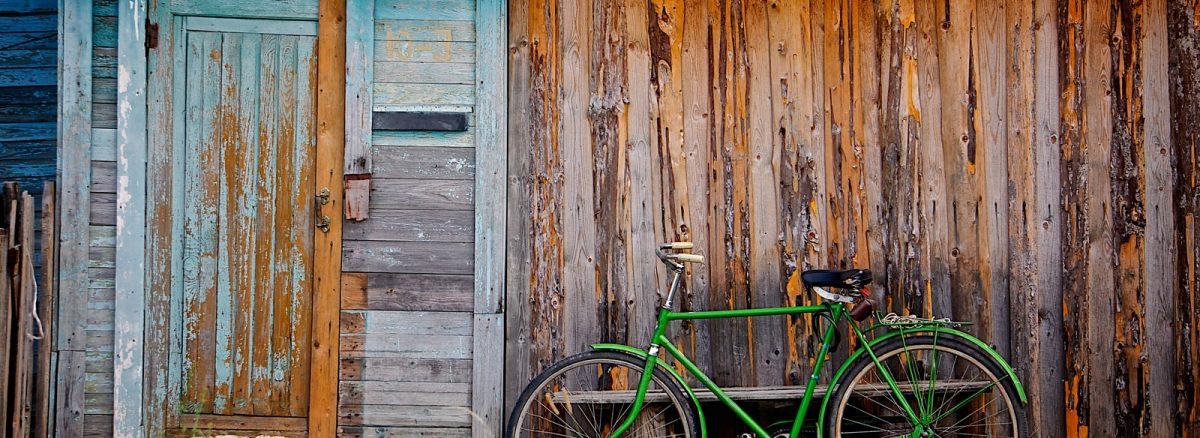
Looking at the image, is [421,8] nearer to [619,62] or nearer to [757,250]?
[619,62]

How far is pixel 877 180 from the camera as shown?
4207 mm

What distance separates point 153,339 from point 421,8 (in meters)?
2.14

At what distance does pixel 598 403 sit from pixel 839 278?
127 cm

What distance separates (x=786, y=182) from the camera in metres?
4.21

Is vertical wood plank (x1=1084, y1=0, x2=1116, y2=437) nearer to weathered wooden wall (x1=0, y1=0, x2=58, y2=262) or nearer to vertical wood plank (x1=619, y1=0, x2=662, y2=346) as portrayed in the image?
vertical wood plank (x1=619, y1=0, x2=662, y2=346)

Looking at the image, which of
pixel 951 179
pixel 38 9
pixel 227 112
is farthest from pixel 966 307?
pixel 38 9

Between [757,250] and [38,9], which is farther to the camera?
[38,9]

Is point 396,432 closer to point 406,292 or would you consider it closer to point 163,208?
point 406,292

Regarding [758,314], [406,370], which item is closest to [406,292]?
[406,370]

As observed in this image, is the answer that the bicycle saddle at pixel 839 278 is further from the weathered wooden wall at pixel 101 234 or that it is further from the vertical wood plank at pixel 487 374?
the weathered wooden wall at pixel 101 234

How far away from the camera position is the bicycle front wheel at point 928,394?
3750mm

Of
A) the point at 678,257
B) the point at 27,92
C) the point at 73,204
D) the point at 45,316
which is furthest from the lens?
the point at 27,92

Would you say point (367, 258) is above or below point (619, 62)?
below

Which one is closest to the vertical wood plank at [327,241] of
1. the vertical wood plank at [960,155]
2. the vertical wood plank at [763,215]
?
the vertical wood plank at [763,215]
